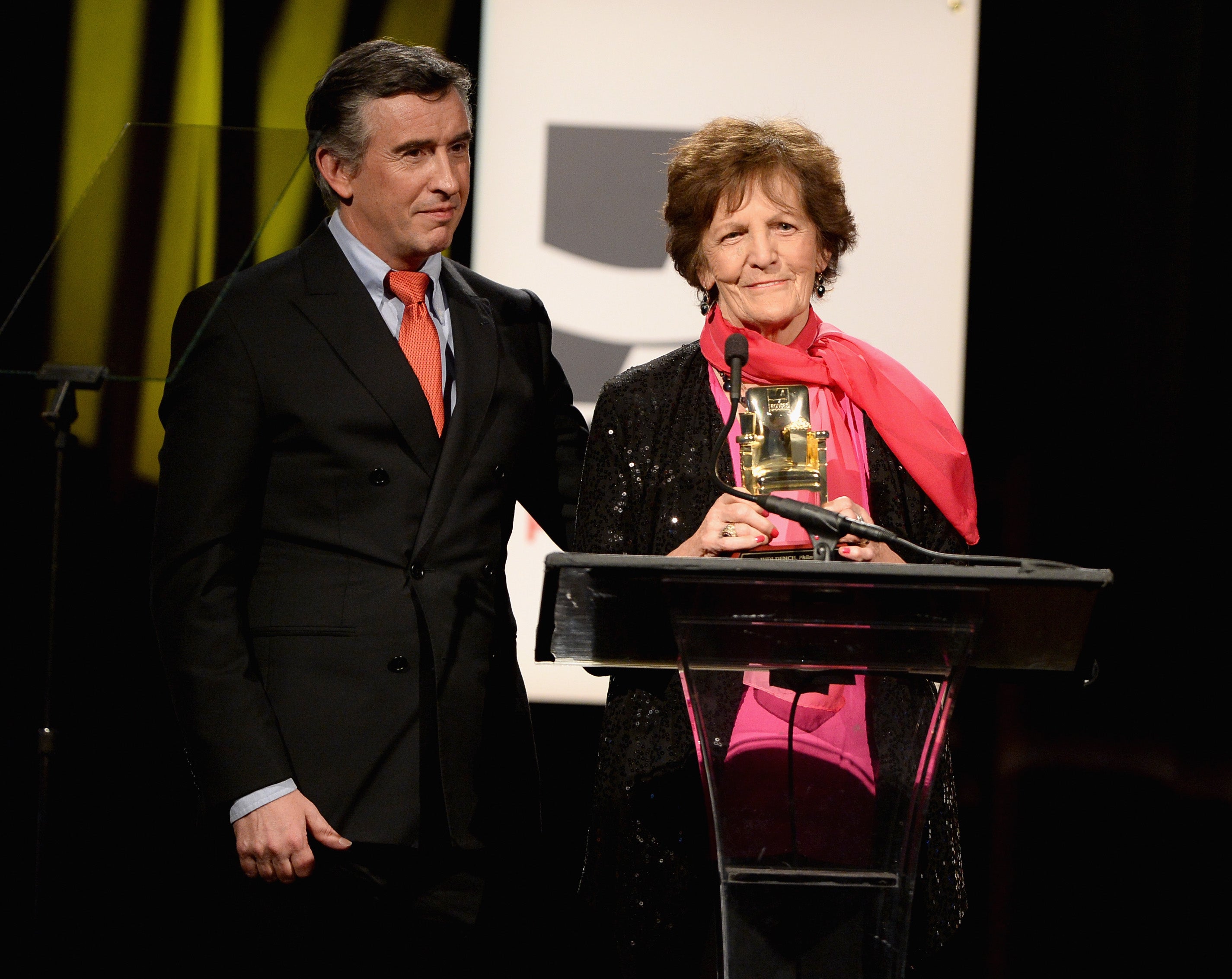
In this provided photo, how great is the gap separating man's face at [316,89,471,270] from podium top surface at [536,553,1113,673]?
0.86m

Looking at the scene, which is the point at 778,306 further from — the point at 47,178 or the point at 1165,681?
the point at 47,178

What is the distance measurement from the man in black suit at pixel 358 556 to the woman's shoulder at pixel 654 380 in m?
0.17

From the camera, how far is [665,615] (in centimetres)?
134

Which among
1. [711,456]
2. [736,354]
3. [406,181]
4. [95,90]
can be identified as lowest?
[711,456]

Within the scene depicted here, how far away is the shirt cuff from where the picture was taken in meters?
1.73

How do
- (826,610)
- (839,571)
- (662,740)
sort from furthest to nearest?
1. (662,740)
2. (826,610)
3. (839,571)

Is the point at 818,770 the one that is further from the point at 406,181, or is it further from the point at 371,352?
the point at 406,181

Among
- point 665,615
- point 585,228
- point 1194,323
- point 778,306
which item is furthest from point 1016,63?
point 665,615

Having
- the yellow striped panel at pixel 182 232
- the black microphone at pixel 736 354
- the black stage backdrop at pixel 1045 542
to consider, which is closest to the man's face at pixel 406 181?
the yellow striped panel at pixel 182 232

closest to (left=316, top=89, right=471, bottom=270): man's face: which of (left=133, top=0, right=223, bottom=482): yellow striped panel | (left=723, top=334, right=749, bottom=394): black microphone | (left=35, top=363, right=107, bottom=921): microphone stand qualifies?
(left=133, top=0, right=223, bottom=482): yellow striped panel

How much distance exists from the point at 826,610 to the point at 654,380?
2.52 ft

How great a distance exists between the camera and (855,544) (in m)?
1.53

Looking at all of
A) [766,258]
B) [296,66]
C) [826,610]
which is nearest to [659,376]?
[766,258]

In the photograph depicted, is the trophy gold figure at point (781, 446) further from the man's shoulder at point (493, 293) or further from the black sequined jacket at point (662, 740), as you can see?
the man's shoulder at point (493, 293)
